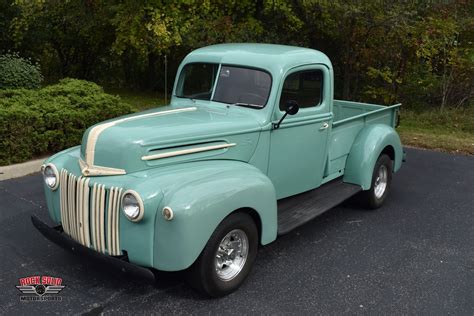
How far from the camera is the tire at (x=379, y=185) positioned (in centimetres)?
548

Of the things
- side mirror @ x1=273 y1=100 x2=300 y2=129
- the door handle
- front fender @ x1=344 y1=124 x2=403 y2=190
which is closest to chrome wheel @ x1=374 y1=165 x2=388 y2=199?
front fender @ x1=344 y1=124 x2=403 y2=190

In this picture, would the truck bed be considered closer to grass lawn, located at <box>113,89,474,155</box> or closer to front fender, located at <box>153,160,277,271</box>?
front fender, located at <box>153,160,277,271</box>

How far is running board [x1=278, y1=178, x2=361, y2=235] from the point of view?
4222 millimetres

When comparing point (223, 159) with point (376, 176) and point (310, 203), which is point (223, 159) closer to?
point (310, 203)

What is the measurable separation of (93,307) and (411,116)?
10.00m

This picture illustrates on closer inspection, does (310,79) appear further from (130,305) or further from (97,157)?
(130,305)

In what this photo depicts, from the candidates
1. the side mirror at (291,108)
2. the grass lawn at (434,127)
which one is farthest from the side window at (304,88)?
the grass lawn at (434,127)

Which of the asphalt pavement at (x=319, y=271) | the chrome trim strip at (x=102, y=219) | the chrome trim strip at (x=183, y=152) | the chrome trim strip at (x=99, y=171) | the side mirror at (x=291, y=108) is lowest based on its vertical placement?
the asphalt pavement at (x=319, y=271)

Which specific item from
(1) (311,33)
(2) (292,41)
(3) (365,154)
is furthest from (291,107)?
(1) (311,33)

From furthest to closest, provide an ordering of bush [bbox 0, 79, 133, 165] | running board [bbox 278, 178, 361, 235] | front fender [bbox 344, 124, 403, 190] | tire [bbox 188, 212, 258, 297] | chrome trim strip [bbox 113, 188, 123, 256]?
bush [bbox 0, 79, 133, 165] < front fender [bbox 344, 124, 403, 190] < running board [bbox 278, 178, 361, 235] < tire [bbox 188, 212, 258, 297] < chrome trim strip [bbox 113, 188, 123, 256]

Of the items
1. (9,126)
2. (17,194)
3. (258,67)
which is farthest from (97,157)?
(9,126)

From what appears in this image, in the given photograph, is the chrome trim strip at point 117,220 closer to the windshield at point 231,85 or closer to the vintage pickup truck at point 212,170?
the vintage pickup truck at point 212,170

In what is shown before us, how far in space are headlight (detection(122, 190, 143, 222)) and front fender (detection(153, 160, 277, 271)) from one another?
13 cm

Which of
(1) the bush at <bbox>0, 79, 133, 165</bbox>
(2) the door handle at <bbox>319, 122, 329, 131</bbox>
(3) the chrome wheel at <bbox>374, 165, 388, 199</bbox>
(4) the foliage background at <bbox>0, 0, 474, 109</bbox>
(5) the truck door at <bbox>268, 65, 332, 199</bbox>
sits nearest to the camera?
(5) the truck door at <bbox>268, 65, 332, 199</bbox>
